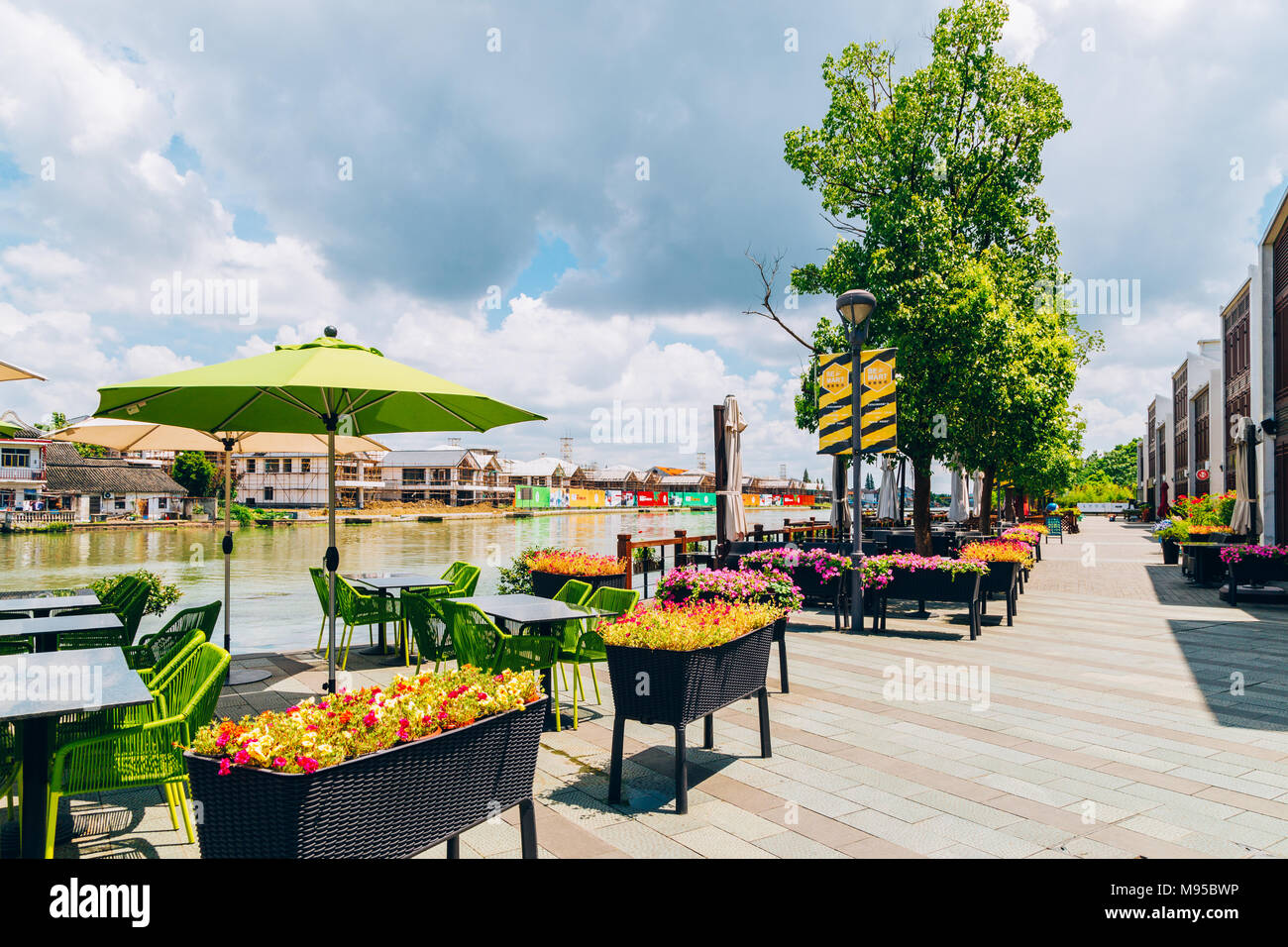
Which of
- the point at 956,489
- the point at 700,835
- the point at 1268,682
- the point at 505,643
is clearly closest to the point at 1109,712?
the point at 1268,682

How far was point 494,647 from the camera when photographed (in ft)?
17.2

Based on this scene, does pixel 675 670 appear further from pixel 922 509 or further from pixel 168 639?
pixel 922 509

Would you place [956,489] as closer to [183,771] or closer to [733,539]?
[733,539]

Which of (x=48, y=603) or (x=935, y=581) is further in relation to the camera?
(x=935, y=581)

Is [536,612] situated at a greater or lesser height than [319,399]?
lesser

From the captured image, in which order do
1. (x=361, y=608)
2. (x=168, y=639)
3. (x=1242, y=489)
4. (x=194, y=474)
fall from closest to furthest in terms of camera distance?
1. (x=168, y=639)
2. (x=361, y=608)
3. (x=1242, y=489)
4. (x=194, y=474)

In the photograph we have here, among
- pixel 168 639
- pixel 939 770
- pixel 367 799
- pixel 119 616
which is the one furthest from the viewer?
pixel 119 616

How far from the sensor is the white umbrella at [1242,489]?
15.7 metres

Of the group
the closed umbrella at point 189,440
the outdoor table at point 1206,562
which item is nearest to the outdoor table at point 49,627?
the closed umbrella at point 189,440

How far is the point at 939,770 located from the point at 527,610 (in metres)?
2.96

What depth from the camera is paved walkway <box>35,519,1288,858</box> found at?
356cm

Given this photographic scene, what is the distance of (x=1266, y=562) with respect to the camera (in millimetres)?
12227

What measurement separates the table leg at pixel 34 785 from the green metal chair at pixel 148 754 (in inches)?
7.8

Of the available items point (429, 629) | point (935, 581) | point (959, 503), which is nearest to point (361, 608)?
point (429, 629)
